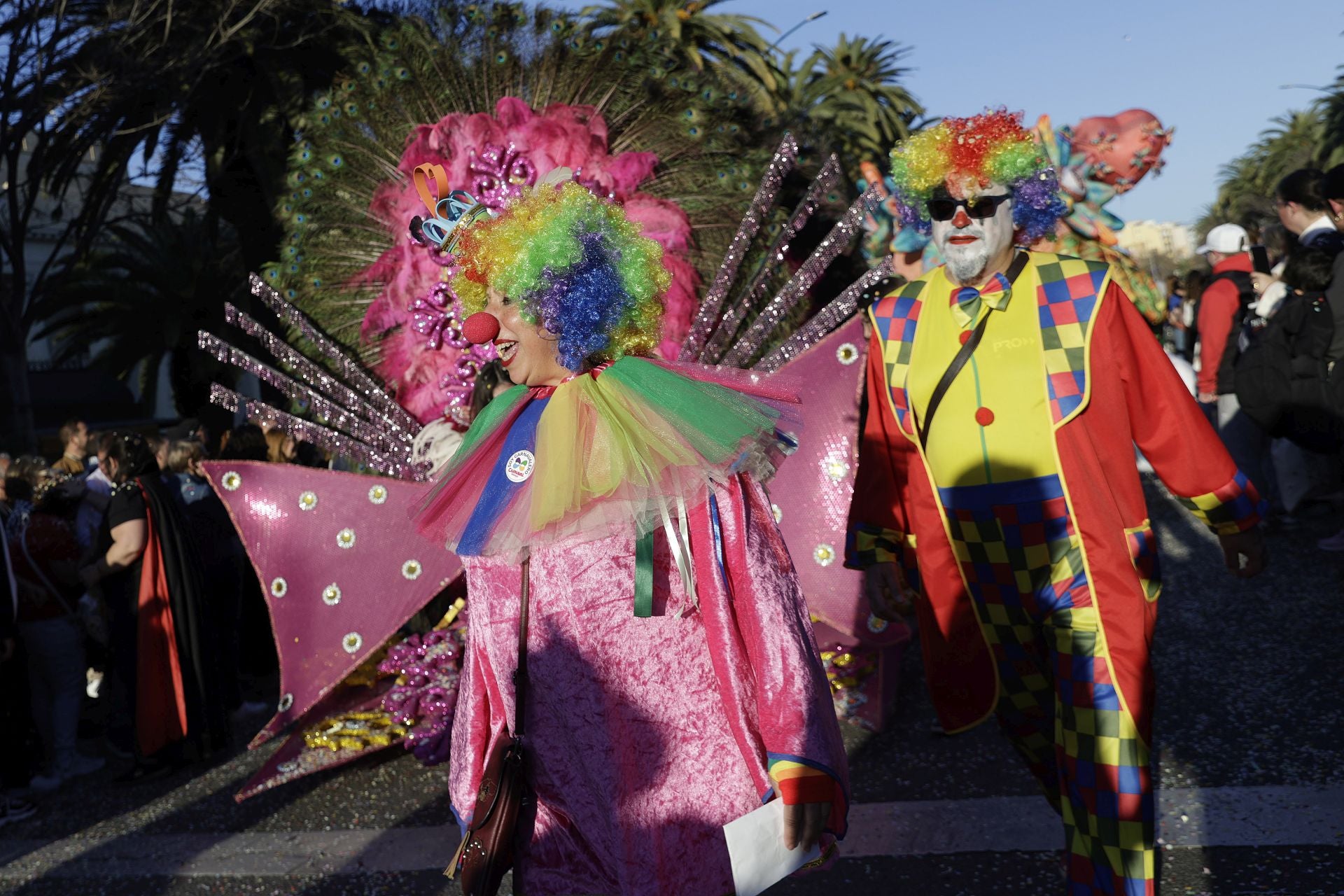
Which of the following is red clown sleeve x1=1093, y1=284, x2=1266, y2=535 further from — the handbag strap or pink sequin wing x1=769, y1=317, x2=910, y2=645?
pink sequin wing x1=769, y1=317, x2=910, y2=645

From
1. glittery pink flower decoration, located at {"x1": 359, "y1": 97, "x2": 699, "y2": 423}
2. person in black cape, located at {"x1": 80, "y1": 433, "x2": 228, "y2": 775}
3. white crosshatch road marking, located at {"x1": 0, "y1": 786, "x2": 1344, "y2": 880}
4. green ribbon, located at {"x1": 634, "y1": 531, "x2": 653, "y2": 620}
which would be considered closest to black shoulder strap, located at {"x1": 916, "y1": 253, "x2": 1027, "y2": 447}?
green ribbon, located at {"x1": 634, "y1": 531, "x2": 653, "y2": 620}

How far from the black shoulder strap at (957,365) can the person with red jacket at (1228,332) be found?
4.32 m

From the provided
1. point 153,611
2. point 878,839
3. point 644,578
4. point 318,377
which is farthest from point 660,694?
point 153,611

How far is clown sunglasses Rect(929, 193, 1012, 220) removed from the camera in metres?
2.84

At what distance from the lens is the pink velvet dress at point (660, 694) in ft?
6.26

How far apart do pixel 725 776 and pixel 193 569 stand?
4071 mm

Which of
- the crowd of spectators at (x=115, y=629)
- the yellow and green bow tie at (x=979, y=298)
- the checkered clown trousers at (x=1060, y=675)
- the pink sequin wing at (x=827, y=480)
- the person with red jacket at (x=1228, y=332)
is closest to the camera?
the checkered clown trousers at (x=1060, y=675)

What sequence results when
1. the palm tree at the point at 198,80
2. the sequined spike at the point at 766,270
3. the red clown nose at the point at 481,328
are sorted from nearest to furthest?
the red clown nose at the point at 481,328 < the sequined spike at the point at 766,270 < the palm tree at the point at 198,80

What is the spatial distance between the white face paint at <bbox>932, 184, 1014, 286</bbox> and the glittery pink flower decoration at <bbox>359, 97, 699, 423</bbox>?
1.90 m

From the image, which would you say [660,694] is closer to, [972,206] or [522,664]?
[522,664]

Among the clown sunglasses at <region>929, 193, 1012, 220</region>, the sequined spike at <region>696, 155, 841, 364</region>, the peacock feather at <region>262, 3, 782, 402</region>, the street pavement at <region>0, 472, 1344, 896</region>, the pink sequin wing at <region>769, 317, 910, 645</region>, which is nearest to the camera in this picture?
the clown sunglasses at <region>929, 193, 1012, 220</region>

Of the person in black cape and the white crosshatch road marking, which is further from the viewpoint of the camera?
the person in black cape

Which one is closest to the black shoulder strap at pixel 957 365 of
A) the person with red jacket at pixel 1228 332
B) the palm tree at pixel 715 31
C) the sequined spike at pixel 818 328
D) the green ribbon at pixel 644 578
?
the green ribbon at pixel 644 578

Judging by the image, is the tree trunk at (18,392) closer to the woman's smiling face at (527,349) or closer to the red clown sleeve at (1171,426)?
the woman's smiling face at (527,349)
